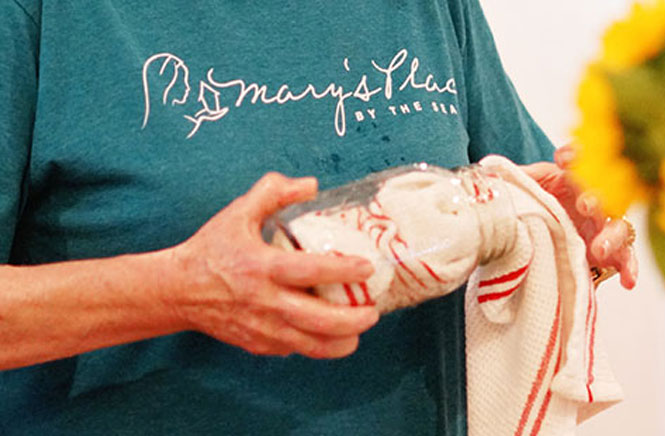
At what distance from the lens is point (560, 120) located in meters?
0.95

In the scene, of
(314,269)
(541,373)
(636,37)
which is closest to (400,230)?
(314,269)

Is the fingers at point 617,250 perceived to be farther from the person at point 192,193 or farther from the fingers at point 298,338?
the fingers at point 298,338

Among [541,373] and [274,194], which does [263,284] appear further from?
[541,373]

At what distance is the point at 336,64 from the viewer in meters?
0.62

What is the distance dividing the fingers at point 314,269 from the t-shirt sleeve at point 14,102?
24 centimetres

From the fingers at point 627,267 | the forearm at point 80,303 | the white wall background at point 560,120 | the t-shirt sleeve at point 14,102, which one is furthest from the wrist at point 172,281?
the white wall background at point 560,120

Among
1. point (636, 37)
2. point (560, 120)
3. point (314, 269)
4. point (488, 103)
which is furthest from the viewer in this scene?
point (560, 120)

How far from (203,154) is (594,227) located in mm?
337

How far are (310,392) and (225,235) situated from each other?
204 millimetres

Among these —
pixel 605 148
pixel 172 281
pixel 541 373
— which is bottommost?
pixel 541 373

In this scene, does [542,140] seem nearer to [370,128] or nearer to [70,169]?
[370,128]

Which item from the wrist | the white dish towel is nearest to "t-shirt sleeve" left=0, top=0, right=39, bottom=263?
the wrist

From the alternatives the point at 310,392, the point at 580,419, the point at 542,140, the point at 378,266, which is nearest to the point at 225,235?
the point at 378,266

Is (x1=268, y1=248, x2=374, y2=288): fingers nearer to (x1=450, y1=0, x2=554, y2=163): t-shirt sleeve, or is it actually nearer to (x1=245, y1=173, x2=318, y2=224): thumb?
(x1=245, y1=173, x2=318, y2=224): thumb
